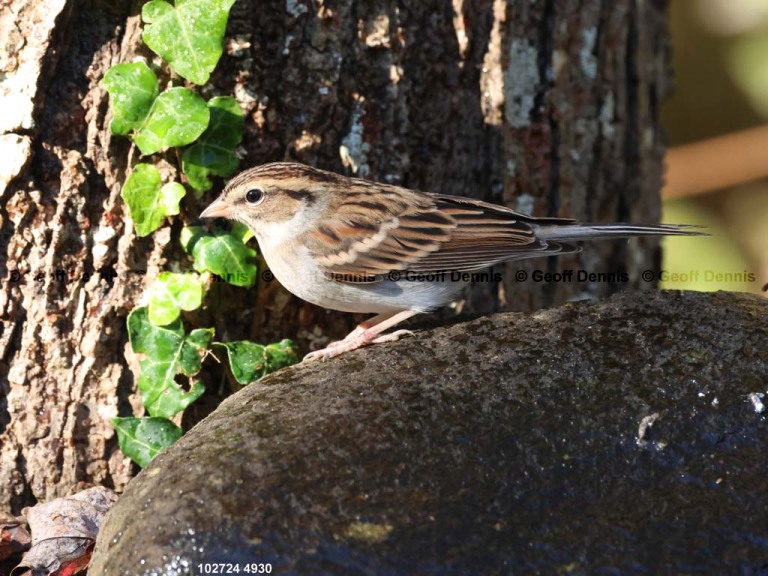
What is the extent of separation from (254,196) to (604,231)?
165 centimetres

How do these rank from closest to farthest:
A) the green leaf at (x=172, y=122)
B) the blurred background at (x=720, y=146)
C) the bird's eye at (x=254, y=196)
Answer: the green leaf at (x=172, y=122) → the bird's eye at (x=254, y=196) → the blurred background at (x=720, y=146)

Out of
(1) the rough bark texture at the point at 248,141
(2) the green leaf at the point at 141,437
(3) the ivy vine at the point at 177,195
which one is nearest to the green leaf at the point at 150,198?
(3) the ivy vine at the point at 177,195

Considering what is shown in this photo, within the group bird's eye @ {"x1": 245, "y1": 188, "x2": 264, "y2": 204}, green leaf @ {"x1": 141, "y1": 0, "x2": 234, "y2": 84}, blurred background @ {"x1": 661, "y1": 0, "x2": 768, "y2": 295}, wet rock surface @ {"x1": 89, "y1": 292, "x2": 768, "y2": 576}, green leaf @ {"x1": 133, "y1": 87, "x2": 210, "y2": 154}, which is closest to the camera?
wet rock surface @ {"x1": 89, "y1": 292, "x2": 768, "y2": 576}

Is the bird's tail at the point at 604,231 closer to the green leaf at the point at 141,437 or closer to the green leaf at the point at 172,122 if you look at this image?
the green leaf at the point at 172,122

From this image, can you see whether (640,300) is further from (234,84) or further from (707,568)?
(234,84)

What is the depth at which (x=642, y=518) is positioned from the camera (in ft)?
9.95

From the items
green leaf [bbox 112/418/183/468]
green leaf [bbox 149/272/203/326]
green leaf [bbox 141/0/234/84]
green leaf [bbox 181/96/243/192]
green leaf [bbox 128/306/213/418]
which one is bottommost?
green leaf [bbox 112/418/183/468]

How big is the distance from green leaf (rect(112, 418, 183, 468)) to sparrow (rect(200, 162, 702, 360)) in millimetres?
771

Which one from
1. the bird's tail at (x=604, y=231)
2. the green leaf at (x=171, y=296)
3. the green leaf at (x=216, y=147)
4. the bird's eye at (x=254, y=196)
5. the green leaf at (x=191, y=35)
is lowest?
the green leaf at (x=171, y=296)

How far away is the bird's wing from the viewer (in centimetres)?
466

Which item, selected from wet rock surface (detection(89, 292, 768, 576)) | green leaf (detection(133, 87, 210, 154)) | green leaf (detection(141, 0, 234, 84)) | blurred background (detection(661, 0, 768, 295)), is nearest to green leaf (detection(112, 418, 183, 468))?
wet rock surface (detection(89, 292, 768, 576))

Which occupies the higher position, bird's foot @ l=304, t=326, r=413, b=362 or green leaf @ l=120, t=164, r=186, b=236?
green leaf @ l=120, t=164, r=186, b=236

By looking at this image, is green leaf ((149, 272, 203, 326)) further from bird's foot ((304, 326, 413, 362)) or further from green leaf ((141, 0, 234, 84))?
green leaf ((141, 0, 234, 84))

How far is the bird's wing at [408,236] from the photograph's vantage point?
15.3 ft
